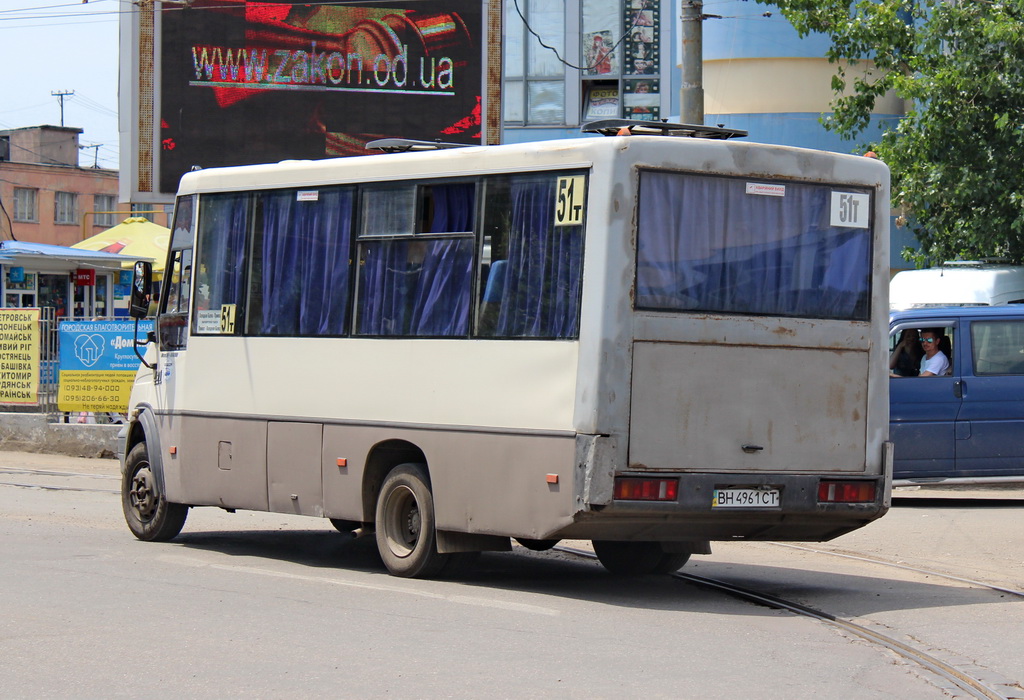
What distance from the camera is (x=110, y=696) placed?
646cm

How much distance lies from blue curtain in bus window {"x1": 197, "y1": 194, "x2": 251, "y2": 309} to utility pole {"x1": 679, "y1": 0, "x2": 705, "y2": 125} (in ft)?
22.6

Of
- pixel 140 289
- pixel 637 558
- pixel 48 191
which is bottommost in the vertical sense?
pixel 637 558

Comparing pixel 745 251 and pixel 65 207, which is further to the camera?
pixel 65 207

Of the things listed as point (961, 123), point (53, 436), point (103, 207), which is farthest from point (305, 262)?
point (103, 207)

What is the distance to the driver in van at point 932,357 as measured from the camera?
16219 millimetres

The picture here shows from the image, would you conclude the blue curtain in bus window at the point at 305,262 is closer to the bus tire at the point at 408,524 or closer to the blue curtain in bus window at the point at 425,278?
the blue curtain in bus window at the point at 425,278

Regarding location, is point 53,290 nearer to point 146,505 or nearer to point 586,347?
point 146,505

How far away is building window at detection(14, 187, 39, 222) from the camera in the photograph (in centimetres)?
6631

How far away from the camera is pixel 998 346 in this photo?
16312mm

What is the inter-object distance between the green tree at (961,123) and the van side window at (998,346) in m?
6.68

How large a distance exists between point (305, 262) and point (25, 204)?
59335mm

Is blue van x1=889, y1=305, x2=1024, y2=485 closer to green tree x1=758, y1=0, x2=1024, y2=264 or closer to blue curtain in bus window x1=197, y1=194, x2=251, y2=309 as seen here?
green tree x1=758, y1=0, x2=1024, y2=264

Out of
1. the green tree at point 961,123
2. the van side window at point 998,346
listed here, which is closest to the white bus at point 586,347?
the van side window at point 998,346

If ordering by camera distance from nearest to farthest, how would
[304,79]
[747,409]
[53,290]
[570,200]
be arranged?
[570,200]
[747,409]
[304,79]
[53,290]
